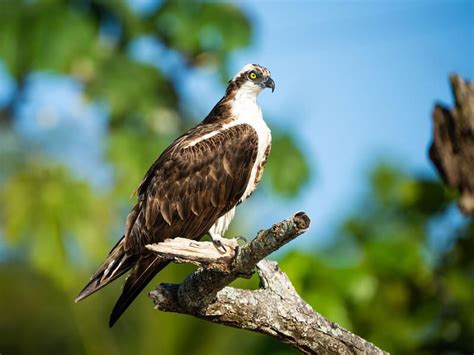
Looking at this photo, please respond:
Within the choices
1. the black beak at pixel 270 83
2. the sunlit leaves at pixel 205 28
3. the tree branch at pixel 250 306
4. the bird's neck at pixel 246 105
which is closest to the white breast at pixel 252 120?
the bird's neck at pixel 246 105

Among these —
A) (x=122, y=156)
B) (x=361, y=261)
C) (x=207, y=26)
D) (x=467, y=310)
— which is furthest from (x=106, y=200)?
(x=467, y=310)

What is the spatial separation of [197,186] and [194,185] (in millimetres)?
32

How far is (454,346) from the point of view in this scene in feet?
32.2

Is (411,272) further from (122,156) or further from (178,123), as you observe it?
(178,123)

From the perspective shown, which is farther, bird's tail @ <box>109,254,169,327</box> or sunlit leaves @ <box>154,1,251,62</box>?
sunlit leaves @ <box>154,1,251,62</box>

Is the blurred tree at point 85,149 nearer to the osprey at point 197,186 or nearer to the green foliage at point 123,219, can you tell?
the green foliage at point 123,219

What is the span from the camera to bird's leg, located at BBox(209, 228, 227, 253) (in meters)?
6.75

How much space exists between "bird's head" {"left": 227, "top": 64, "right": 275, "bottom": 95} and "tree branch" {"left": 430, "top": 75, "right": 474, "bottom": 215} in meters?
1.65

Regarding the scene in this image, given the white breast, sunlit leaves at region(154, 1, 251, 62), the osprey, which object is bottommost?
the osprey

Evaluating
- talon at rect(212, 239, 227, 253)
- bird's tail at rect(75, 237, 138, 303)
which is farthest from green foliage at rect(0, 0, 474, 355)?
talon at rect(212, 239, 227, 253)

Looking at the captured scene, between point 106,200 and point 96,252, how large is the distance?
1.51 m

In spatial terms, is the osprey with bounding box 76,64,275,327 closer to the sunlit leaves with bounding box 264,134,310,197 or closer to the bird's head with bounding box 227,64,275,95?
the bird's head with bounding box 227,64,275,95

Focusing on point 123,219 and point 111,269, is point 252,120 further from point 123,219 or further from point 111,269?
point 123,219

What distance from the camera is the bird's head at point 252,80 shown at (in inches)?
351
